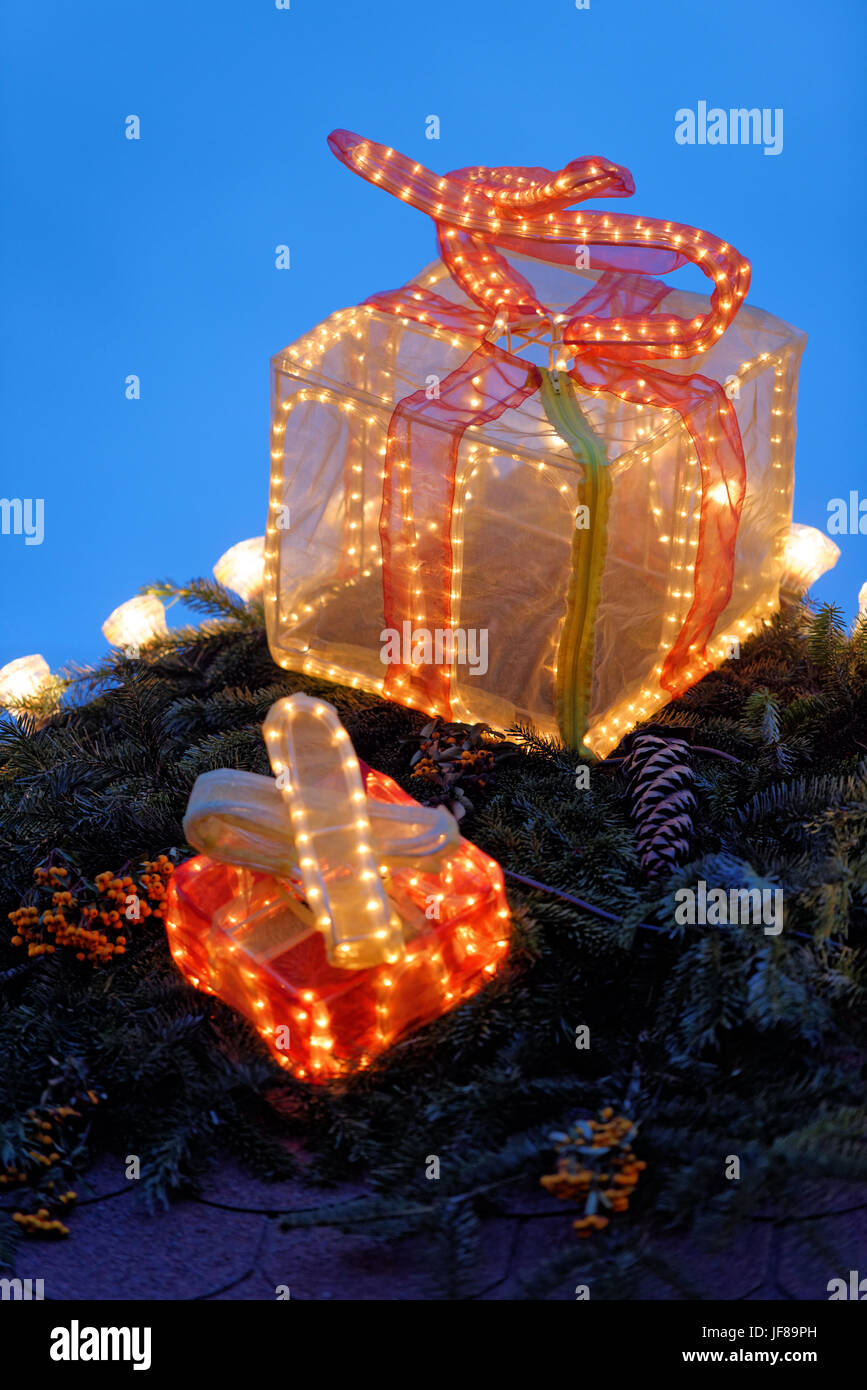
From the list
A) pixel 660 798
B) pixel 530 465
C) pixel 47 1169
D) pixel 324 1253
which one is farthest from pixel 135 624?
pixel 324 1253

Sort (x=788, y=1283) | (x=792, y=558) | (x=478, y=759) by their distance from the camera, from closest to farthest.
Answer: (x=788, y=1283) < (x=478, y=759) < (x=792, y=558)

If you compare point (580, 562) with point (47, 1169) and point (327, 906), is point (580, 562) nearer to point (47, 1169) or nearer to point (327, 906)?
point (327, 906)

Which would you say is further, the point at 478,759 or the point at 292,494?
the point at 292,494

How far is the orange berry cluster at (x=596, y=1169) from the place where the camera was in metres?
1.09

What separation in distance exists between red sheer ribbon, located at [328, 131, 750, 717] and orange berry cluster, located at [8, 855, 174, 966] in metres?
0.54

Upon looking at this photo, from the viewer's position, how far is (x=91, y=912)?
146 centimetres

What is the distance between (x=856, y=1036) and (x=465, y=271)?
45.3 inches

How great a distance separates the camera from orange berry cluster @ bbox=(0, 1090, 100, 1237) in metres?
1.18

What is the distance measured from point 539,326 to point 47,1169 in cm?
120

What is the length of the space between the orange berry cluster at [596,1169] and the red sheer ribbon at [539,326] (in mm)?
823

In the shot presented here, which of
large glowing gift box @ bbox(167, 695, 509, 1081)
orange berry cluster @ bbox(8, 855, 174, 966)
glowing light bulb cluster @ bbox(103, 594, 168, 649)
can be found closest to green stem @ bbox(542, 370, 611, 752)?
large glowing gift box @ bbox(167, 695, 509, 1081)
